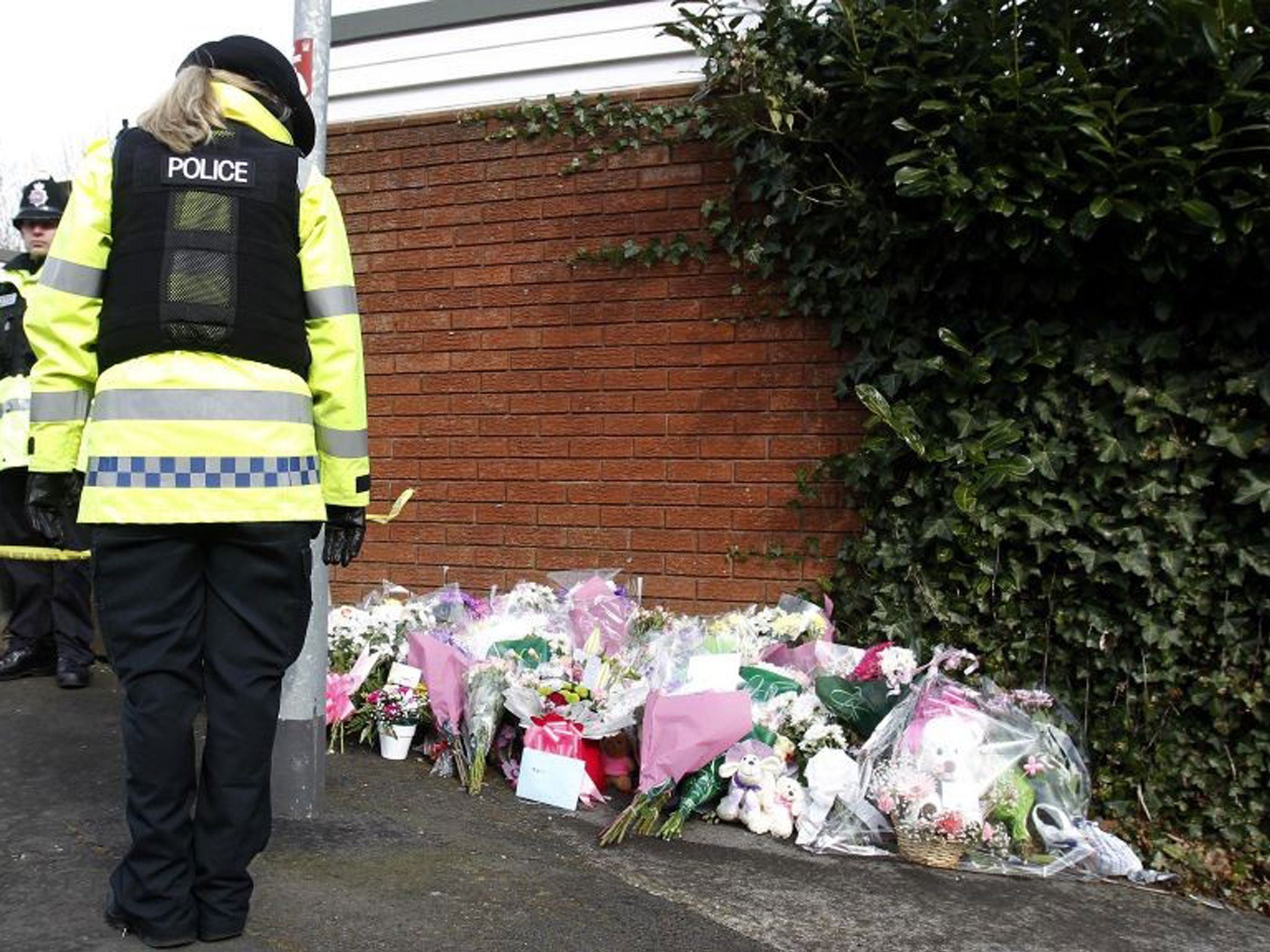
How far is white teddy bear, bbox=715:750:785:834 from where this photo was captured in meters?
3.88

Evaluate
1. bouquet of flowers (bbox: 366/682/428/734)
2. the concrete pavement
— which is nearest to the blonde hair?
the concrete pavement

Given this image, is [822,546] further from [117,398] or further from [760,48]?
[117,398]

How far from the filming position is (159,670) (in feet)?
8.74

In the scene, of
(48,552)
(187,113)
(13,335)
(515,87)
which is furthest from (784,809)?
(13,335)

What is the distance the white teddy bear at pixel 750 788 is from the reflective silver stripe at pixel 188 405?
1969mm

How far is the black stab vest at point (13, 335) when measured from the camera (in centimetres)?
525

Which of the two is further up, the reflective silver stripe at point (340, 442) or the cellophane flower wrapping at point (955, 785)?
the reflective silver stripe at point (340, 442)

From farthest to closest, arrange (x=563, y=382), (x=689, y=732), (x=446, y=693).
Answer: (x=563, y=382) < (x=446, y=693) < (x=689, y=732)

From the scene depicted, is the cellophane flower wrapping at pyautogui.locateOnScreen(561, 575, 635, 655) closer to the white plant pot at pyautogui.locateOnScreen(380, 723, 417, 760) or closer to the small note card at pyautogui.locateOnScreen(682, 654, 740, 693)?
the small note card at pyautogui.locateOnScreen(682, 654, 740, 693)

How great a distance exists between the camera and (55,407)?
274cm

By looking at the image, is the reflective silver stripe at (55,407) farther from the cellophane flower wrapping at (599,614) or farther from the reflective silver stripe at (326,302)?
the cellophane flower wrapping at (599,614)

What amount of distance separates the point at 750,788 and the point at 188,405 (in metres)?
2.18

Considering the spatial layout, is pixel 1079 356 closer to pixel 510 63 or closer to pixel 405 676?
pixel 405 676

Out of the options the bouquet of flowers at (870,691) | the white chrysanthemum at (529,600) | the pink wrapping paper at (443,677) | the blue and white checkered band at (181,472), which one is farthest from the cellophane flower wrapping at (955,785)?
the blue and white checkered band at (181,472)
